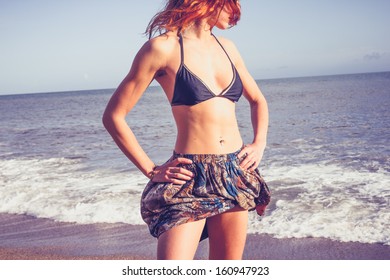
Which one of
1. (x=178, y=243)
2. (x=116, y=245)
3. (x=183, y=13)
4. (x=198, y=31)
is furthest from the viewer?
(x=116, y=245)

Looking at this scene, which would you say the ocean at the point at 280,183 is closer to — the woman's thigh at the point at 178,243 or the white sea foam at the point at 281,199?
the white sea foam at the point at 281,199

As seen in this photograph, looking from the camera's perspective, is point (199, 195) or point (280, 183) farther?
point (280, 183)

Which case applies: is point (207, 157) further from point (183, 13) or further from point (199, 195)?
point (183, 13)

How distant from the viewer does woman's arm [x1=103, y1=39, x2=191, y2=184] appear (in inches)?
78.4

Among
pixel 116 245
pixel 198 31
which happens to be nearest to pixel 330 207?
pixel 116 245

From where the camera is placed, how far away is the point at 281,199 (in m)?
6.29

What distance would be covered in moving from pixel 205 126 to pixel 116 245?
11.0 feet

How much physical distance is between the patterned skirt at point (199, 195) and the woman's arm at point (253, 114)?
107mm

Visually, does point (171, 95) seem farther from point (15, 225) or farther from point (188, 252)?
point (15, 225)

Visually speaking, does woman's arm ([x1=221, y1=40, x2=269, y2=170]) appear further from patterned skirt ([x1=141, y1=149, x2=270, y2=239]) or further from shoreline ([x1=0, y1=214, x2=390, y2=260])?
shoreline ([x1=0, y1=214, x2=390, y2=260])

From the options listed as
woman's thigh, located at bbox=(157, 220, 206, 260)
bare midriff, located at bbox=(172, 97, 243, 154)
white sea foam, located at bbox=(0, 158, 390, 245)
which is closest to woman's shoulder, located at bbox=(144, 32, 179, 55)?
bare midriff, located at bbox=(172, 97, 243, 154)

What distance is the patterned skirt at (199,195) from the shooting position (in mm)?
1995

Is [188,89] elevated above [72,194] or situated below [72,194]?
above
